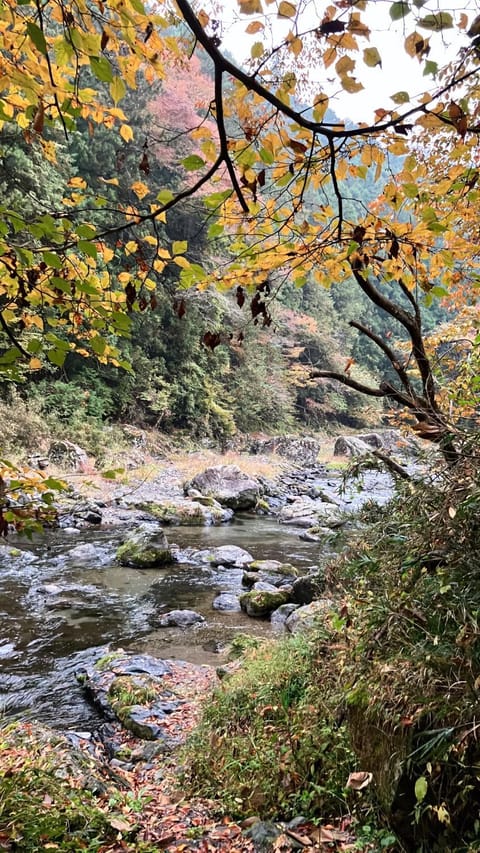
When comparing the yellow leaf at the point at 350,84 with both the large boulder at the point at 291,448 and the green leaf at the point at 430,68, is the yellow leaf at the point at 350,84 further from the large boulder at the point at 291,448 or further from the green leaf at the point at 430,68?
the large boulder at the point at 291,448

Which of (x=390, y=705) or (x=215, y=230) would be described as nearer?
(x=215, y=230)

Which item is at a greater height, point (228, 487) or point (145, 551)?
point (228, 487)

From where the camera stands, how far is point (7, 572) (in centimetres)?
781

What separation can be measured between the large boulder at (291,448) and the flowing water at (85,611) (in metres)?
13.1

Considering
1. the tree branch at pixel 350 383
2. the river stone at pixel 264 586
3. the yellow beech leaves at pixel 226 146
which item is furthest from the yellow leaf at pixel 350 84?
the river stone at pixel 264 586

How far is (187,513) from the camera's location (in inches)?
491

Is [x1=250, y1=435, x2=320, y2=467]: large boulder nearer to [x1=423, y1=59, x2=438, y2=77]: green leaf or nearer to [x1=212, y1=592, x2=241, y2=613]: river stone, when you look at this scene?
[x1=212, y1=592, x2=241, y2=613]: river stone

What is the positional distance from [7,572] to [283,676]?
5972 mm

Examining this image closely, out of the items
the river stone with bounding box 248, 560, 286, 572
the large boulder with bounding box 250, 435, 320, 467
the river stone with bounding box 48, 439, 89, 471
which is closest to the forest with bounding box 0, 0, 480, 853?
the river stone with bounding box 248, 560, 286, 572

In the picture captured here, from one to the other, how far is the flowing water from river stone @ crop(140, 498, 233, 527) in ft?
5.52


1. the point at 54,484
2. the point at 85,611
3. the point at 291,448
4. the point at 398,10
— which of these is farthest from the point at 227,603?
the point at 291,448

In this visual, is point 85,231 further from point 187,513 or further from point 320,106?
point 187,513

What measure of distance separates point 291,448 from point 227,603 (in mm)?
17455

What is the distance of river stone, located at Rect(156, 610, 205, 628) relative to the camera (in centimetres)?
634
